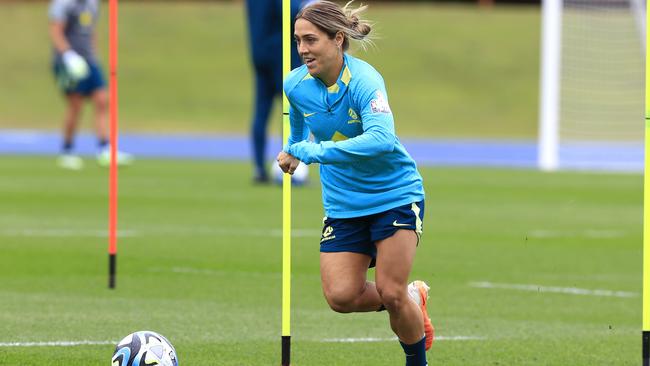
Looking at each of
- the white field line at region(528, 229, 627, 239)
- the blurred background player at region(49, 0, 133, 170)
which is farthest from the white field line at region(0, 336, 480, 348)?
the blurred background player at region(49, 0, 133, 170)

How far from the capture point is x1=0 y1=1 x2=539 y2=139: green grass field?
3553cm

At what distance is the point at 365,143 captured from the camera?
6.38 metres

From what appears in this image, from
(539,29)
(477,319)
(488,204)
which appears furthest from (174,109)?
(477,319)

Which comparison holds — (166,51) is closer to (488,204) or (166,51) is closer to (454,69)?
(454,69)

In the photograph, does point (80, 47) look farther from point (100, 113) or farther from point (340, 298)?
point (340, 298)

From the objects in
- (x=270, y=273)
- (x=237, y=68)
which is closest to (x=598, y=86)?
(x=237, y=68)

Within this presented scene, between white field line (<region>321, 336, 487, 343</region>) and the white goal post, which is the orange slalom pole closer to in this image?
white field line (<region>321, 336, 487, 343</region>)

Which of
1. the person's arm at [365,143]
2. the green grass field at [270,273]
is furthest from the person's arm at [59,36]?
the person's arm at [365,143]

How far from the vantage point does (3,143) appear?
1148 inches

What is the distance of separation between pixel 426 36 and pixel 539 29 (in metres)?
3.29

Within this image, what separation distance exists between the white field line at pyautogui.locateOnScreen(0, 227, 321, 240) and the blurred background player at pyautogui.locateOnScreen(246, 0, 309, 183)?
3972 millimetres

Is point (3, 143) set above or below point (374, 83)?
below

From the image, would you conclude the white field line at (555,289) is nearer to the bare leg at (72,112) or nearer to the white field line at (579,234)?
the white field line at (579,234)

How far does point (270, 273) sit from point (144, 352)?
4509mm
